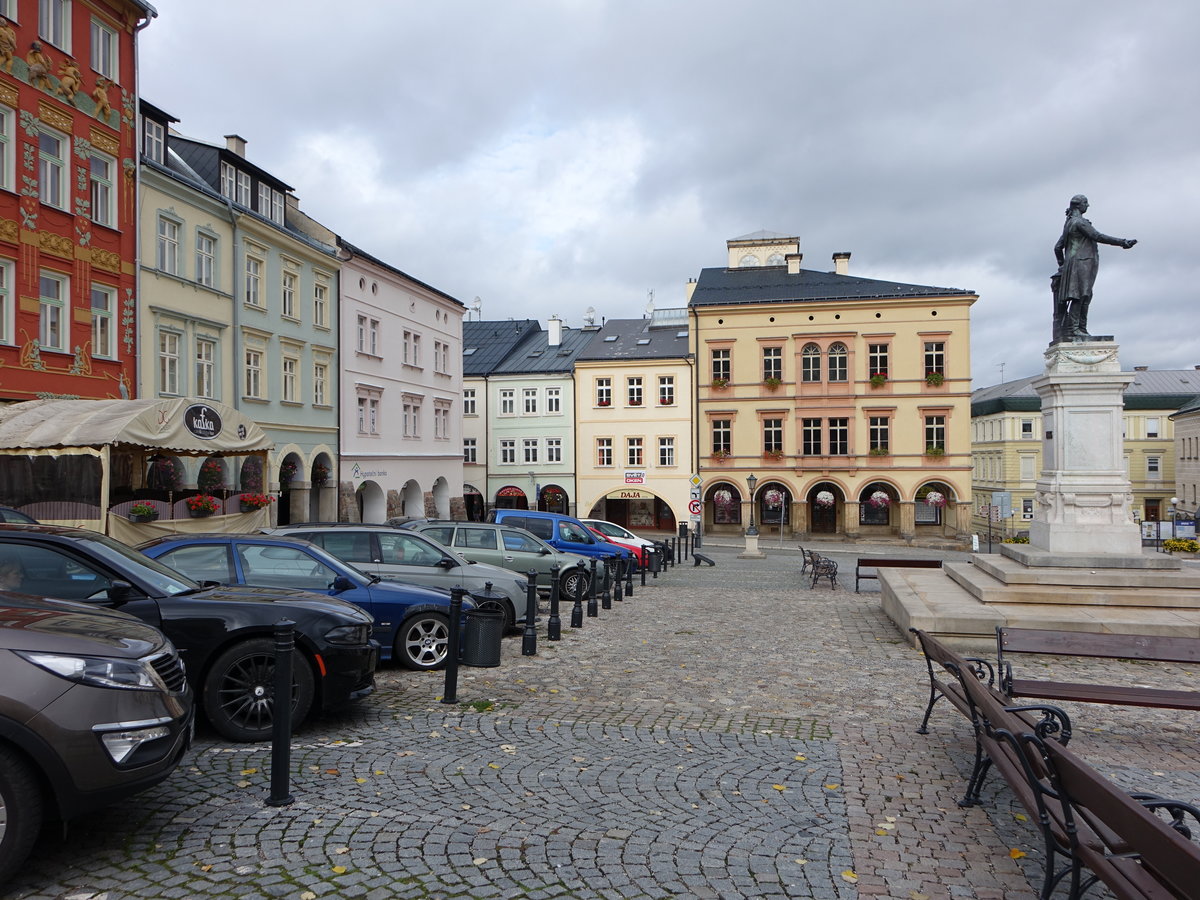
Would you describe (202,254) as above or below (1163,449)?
above

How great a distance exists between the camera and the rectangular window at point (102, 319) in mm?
20766

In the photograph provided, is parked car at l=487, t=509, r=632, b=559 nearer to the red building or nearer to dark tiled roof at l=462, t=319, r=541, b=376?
the red building

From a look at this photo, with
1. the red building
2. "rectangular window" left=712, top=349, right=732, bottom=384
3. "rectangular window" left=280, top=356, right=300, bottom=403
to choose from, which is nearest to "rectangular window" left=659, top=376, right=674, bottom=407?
"rectangular window" left=712, top=349, right=732, bottom=384

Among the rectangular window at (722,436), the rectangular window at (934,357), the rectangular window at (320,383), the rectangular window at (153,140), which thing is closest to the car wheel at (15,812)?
the rectangular window at (153,140)

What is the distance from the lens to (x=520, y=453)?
159 feet

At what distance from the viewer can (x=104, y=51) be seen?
2102 cm

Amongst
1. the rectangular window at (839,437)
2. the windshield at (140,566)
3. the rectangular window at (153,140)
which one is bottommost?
the windshield at (140,566)

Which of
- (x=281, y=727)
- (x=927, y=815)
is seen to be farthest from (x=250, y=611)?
(x=927, y=815)

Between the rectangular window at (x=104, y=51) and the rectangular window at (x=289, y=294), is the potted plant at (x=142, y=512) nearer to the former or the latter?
the rectangular window at (x=104, y=51)

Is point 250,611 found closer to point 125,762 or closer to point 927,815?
point 125,762

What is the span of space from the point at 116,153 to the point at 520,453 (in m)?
29.3

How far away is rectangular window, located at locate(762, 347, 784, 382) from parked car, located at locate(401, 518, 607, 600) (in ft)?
101

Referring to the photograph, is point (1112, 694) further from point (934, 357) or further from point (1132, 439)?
point (1132, 439)

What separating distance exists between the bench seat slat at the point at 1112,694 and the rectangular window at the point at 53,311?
20036mm
